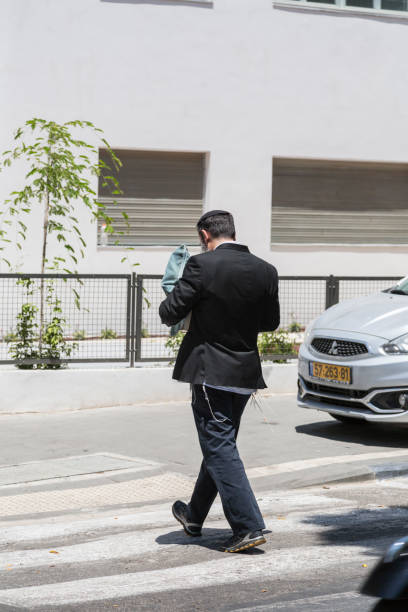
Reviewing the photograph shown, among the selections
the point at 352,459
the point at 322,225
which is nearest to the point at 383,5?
the point at 322,225

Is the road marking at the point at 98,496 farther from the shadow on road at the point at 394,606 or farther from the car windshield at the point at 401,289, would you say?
the shadow on road at the point at 394,606

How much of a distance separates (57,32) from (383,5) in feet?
18.2

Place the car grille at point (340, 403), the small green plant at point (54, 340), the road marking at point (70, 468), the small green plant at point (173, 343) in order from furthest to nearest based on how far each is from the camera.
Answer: the small green plant at point (173, 343) < the small green plant at point (54, 340) < the car grille at point (340, 403) < the road marking at point (70, 468)

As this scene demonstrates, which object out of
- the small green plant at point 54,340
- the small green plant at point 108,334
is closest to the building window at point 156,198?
the small green plant at point 108,334

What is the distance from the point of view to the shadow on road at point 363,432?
970cm

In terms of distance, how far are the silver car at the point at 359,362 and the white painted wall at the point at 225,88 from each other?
622cm

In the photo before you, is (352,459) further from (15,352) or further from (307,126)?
(307,126)

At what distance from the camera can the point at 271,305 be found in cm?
627

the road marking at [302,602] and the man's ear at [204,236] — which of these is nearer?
the road marking at [302,602]

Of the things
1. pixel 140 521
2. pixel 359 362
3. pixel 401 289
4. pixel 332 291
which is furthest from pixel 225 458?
pixel 332 291

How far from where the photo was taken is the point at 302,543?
634 cm

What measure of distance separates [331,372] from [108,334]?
3015 millimetres

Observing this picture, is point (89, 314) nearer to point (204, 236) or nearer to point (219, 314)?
point (204, 236)

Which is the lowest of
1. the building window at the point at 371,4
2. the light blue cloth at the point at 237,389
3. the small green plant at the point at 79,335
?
the light blue cloth at the point at 237,389
